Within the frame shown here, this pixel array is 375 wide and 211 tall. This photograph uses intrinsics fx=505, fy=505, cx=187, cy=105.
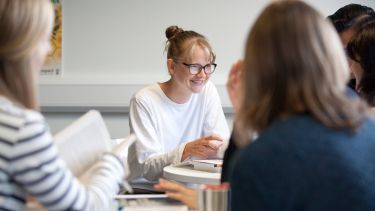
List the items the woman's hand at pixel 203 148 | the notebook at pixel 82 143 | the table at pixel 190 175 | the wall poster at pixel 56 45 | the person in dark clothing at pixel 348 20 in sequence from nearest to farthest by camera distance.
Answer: the notebook at pixel 82 143 < the table at pixel 190 175 < the woman's hand at pixel 203 148 < the person in dark clothing at pixel 348 20 < the wall poster at pixel 56 45

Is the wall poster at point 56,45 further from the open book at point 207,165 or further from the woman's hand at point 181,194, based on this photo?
the woman's hand at point 181,194

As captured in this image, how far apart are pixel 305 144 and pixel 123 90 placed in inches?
114

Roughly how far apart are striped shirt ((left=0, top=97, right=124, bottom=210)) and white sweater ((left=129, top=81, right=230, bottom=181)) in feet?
4.07

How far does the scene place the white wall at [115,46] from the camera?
3760 mm

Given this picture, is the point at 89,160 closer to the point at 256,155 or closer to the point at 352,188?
the point at 256,155

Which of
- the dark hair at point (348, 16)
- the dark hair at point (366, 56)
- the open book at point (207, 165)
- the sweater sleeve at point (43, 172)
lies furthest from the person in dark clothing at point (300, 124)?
the dark hair at point (348, 16)

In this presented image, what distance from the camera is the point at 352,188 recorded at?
3.15 feet

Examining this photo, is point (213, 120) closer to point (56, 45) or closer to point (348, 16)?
point (348, 16)

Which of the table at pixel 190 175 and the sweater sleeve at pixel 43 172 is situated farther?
the table at pixel 190 175

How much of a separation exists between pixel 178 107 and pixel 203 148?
0.43 metres

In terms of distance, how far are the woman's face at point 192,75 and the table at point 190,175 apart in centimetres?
54

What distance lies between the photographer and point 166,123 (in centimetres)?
247

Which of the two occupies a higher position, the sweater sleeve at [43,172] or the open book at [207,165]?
the sweater sleeve at [43,172]

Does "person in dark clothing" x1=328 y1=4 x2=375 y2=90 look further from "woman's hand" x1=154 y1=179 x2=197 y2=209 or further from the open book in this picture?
"woman's hand" x1=154 y1=179 x2=197 y2=209
